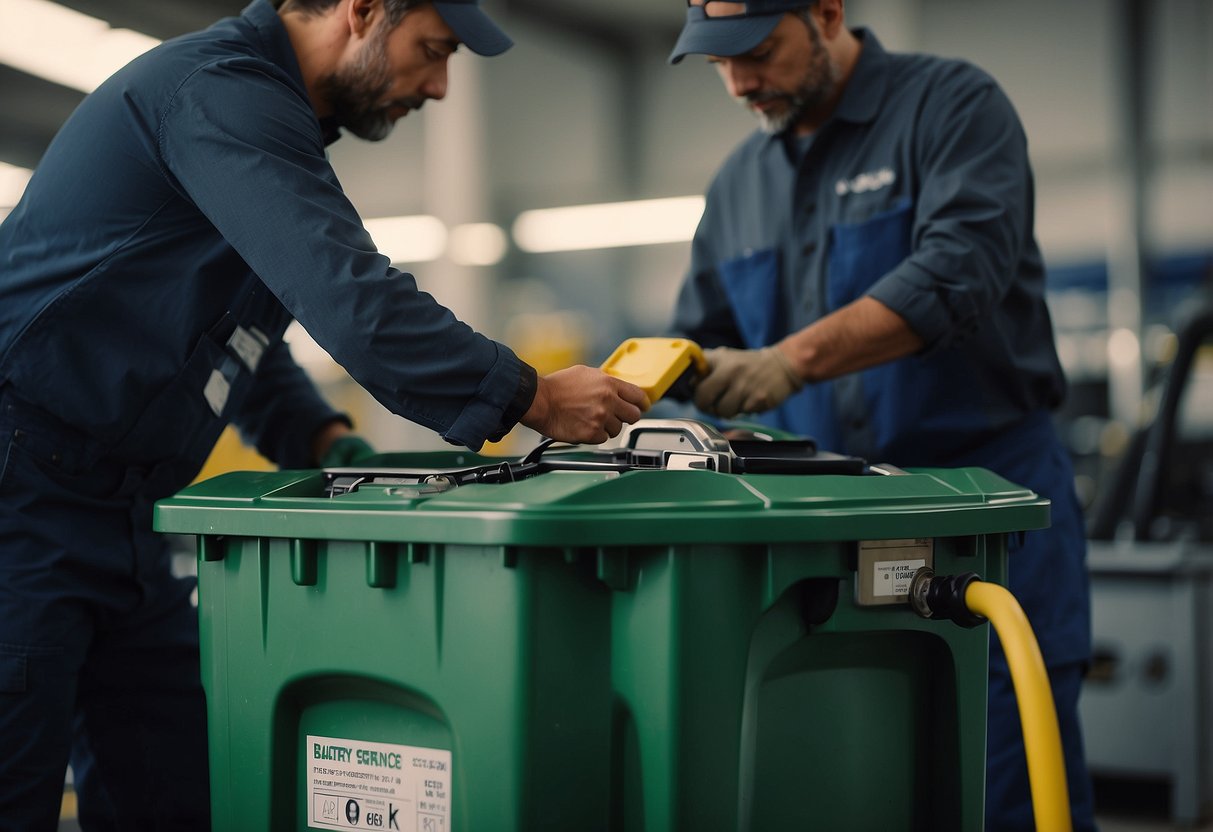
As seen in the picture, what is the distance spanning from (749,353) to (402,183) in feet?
22.1

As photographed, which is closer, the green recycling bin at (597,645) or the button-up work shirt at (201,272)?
the green recycling bin at (597,645)

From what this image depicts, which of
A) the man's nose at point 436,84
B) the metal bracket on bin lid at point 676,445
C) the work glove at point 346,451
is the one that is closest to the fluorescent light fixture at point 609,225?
the work glove at point 346,451

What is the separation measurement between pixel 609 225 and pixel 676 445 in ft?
28.8

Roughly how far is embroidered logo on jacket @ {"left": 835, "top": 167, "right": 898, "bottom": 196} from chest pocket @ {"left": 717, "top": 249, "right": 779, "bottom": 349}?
163mm

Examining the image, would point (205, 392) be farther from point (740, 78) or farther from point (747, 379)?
point (740, 78)

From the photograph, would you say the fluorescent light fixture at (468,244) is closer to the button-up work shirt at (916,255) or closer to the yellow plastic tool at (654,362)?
the button-up work shirt at (916,255)

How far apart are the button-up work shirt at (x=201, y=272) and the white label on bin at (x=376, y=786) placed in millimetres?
341

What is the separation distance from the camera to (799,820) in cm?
129

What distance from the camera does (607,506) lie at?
115cm

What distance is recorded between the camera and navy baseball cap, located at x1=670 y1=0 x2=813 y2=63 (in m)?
1.88

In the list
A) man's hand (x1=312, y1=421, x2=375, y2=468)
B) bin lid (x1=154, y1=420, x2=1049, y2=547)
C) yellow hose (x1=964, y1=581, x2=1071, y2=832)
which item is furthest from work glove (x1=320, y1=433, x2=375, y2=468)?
yellow hose (x1=964, y1=581, x2=1071, y2=832)

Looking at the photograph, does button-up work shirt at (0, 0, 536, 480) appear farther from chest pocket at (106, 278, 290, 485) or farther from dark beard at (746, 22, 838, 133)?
dark beard at (746, 22, 838, 133)

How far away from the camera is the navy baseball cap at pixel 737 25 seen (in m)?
1.88

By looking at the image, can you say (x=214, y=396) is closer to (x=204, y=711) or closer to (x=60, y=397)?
(x=60, y=397)
